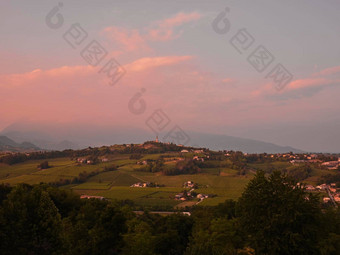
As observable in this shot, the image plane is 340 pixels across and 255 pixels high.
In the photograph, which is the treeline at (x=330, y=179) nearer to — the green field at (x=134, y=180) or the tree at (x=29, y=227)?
the green field at (x=134, y=180)

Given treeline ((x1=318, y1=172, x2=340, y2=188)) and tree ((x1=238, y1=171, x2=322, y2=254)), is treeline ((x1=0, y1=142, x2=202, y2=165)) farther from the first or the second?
tree ((x1=238, y1=171, x2=322, y2=254))

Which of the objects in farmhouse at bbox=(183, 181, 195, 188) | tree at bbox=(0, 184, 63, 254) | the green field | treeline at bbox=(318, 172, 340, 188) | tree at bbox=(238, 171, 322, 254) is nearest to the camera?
tree at bbox=(238, 171, 322, 254)

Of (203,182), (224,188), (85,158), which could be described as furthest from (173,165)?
(85,158)

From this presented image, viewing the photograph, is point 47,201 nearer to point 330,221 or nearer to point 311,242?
point 311,242

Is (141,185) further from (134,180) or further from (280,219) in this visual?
(280,219)

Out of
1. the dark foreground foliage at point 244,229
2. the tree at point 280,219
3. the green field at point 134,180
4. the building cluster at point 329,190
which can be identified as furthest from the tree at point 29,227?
the building cluster at point 329,190

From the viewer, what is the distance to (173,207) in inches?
2689

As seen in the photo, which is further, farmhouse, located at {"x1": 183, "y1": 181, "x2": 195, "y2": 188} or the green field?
farmhouse, located at {"x1": 183, "y1": 181, "x2": 195, "y2": 188}

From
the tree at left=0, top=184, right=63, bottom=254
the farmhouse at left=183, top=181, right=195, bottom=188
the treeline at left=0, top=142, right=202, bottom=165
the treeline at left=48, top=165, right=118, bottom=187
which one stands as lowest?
the farmhouse at left=183, top=181, right=195, bottom=188

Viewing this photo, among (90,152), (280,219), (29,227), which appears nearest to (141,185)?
(90,152)

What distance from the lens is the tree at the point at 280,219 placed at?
923 inches

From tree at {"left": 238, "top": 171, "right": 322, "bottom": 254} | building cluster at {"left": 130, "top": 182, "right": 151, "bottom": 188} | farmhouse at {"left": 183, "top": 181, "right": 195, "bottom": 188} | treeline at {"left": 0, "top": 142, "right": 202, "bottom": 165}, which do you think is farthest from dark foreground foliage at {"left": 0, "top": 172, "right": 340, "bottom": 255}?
treeline at {"left": 0, "top": 142, "right": 202, "bottom": 165}

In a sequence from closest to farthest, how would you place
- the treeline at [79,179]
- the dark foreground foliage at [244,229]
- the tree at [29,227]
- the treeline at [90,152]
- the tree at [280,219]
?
the tree at [280,219] → the dark foreground foliage at [244,229] → the tree at [29,227] → the treeline at [79,179] → the treeline at [90,152]

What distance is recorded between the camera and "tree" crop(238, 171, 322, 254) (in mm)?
23438
